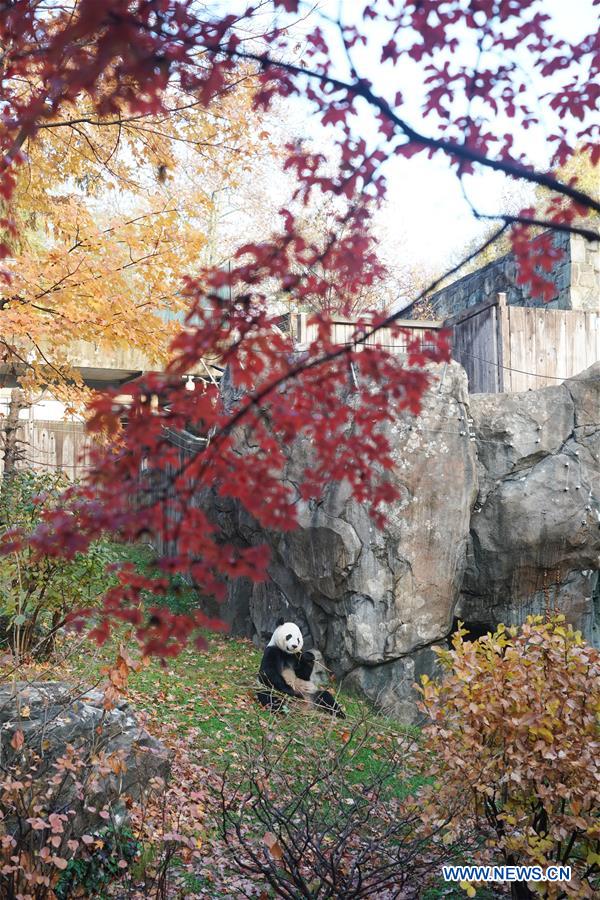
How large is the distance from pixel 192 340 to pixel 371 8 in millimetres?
1824

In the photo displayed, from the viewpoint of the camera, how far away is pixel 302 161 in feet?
9.55

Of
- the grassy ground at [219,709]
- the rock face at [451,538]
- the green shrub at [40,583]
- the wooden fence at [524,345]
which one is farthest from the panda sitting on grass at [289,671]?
the wooden fence at [524,345]

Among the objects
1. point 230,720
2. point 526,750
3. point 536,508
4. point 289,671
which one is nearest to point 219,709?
point 230,720

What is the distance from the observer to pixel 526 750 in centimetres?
405

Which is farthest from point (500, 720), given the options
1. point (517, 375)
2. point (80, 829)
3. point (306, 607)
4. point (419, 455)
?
point (517, 375)

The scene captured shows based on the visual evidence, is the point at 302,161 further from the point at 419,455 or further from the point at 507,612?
the point at 507,612

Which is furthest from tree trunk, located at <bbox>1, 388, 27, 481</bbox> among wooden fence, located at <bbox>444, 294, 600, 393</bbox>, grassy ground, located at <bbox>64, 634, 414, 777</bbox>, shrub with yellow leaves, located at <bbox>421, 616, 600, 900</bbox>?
shrub with yellow leaves, located at <bbox>421, 616, 600, 900</bbox>

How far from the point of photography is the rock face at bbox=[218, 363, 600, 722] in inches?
319

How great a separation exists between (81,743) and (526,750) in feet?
7.51

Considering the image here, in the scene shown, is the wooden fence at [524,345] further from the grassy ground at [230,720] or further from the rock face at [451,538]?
the grassy ground at [230,720]

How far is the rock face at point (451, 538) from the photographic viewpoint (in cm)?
809

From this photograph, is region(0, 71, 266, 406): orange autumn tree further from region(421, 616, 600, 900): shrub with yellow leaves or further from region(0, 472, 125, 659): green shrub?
region(421, 616, 600, 900): shrub with yellow leaves

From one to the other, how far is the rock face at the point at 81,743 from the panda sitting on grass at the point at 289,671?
8.85ft

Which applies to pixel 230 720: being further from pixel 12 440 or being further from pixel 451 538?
pixel 12 440
